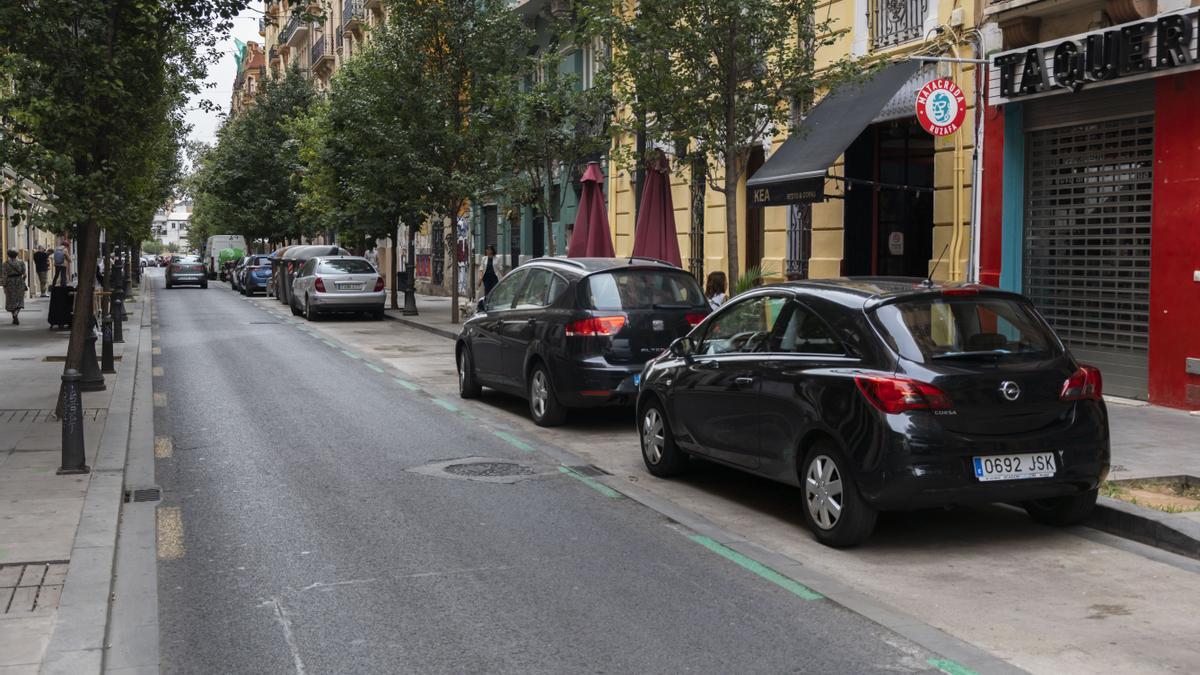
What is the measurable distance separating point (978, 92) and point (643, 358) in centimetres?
624

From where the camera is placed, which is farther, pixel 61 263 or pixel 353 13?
pixel 353 13

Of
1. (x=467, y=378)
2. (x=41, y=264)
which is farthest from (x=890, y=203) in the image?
(x=41, y=264)

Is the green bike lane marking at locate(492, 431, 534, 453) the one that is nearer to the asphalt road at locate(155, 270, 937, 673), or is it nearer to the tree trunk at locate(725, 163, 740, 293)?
the asphalt road at locate(155, 270, 937, 673)

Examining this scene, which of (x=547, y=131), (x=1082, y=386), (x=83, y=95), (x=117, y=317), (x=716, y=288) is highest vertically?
(x=547, y=131)

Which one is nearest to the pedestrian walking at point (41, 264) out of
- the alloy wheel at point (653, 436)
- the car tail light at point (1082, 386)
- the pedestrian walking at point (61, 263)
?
the pedestrian walking at point (61, 263)

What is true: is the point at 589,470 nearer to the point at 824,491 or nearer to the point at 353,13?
the point at 824,491

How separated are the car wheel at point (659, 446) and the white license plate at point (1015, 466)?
285cm

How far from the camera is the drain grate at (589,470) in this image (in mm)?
9570

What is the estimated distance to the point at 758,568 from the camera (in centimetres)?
661

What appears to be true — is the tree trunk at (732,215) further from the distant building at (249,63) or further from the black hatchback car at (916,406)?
A: the distant building at (249,63)

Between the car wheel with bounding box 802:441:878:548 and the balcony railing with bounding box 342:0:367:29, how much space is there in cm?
5149

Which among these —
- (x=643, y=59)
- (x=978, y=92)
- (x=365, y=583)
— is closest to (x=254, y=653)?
(x=365, y=583)

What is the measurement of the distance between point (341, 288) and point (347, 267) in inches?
31.0

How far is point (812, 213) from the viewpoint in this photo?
1889 centimetres
